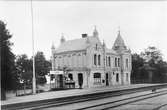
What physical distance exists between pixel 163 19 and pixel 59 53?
3249cm

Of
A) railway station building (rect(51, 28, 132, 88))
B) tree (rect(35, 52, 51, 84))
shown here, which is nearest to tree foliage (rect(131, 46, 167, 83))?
railway station building (rect(51, 28, 132, 88))

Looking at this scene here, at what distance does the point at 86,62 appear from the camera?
42250mm

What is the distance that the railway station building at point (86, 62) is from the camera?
42250mm

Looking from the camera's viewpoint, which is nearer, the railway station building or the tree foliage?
the railway station building

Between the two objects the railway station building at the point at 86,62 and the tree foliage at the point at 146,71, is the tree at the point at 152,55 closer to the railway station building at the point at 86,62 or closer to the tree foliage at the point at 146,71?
the tree foliage at the point at 146,71

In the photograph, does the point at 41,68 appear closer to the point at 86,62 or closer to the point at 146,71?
the point at 86,62

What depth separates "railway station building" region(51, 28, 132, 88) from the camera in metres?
42.2

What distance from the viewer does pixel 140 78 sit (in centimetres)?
6431

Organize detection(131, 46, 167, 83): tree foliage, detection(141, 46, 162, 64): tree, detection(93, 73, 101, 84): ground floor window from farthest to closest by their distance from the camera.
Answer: detection(141, 46, 162, 64): tree → detection(131, 46, 167, 83): tree foliage → detection(93, 73, 101, 84): ground floor window

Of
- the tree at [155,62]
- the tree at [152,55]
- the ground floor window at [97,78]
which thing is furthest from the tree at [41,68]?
the tree at [152,55]

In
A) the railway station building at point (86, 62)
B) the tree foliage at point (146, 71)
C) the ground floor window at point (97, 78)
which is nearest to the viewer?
the railway station building at point (86, 62)

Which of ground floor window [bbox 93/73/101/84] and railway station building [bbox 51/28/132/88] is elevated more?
railway station building [bbox 51/28/132/88]

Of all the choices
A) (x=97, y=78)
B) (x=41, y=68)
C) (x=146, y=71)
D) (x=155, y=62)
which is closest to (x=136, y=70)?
(x=146, y=71)

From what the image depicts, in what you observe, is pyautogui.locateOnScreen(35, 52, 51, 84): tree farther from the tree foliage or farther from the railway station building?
the tree foliage
